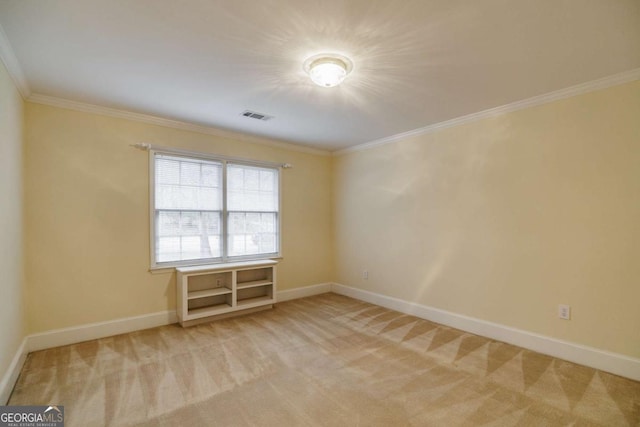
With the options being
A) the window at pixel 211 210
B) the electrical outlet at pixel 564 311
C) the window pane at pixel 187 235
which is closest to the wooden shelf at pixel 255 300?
the window at pixel 211 210

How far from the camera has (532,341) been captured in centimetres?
293

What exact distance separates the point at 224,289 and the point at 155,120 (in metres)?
2.32

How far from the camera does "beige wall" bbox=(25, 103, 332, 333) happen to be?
2947mm

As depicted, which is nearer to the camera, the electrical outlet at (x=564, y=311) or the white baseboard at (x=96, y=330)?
the electrical outlet at (x=564, y=311)

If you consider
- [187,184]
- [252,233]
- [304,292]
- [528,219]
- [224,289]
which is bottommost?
[304,292]

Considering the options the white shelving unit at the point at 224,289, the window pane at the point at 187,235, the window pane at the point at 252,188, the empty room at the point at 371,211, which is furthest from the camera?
the window pane at the point at 252,188

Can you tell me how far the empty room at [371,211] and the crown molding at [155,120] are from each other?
0.8 inches

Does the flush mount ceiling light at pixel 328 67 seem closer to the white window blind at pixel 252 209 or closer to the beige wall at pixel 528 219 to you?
the beige wall at pixel 528 219

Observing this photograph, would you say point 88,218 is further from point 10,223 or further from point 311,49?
point 311,49

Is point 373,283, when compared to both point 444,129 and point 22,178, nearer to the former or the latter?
point 444,129

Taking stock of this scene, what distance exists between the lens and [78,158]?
315 centimetres

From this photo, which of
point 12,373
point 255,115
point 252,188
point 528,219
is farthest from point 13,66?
point 528,219

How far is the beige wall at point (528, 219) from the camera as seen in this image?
250cm

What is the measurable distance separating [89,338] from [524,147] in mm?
5002
